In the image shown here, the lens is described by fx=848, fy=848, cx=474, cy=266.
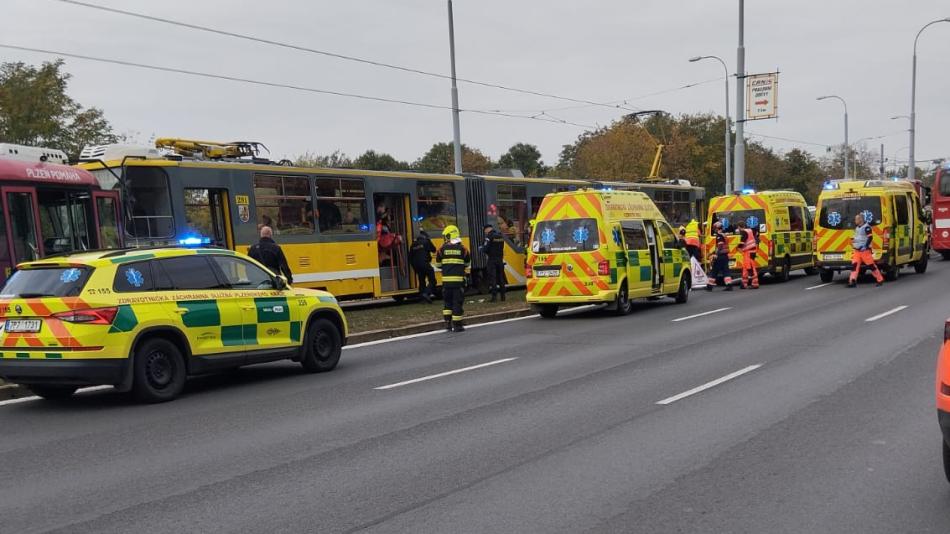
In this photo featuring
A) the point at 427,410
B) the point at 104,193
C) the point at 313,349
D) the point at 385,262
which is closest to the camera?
the point at 427,410

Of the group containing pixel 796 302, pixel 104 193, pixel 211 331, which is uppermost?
pixel 104 193

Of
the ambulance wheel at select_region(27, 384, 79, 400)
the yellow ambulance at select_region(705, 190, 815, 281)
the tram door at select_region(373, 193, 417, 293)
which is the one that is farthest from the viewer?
the yellow ambulance at select_region(705, 190, 815, 281)

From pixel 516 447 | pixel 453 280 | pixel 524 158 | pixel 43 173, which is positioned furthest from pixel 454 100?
pixel 524 158

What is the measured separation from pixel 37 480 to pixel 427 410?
11.1 feet

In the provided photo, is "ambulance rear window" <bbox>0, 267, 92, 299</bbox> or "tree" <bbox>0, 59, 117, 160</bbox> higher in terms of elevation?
"tree" <bbox>0, 59, 117, 160</bbox>

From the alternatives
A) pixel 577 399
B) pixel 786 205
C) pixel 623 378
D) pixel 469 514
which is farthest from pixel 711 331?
pixel 786 205

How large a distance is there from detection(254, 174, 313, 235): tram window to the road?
616 cm

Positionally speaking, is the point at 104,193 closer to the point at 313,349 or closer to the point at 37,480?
the point at 313,349

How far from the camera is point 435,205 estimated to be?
2155 centimetres

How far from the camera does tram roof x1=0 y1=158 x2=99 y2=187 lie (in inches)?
511

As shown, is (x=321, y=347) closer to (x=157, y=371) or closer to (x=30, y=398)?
(x=157, y=371)

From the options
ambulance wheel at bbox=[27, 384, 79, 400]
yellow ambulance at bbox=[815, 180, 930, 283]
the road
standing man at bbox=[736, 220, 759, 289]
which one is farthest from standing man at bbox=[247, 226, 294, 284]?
yellow ambulance at bbox=[815, 180, 930, 283]

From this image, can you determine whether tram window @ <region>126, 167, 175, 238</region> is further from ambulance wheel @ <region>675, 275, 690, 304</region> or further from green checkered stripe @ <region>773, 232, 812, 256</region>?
green checkered stripe @ <region>773, 232, 812, 256</region>

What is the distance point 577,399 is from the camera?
27.5ft
